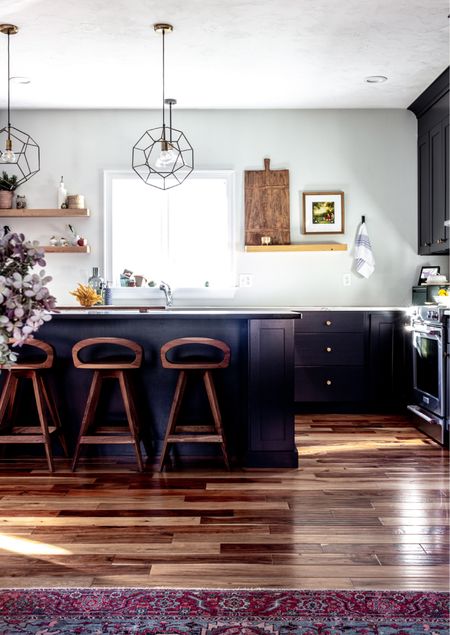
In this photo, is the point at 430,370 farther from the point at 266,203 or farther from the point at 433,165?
the point at 266,203

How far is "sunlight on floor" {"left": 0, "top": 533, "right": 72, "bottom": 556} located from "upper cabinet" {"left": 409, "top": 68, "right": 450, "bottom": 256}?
3771mm

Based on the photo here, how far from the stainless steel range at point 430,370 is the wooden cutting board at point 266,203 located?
1548 millimetres

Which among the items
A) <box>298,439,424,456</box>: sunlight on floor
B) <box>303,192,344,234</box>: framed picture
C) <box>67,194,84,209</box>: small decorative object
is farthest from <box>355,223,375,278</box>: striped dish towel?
<box>67,194,84,209</box>: small decorative object

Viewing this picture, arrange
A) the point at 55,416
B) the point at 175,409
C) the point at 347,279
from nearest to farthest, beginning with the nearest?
the point at 175,409 < the point at 55,416 < the point at 347,279

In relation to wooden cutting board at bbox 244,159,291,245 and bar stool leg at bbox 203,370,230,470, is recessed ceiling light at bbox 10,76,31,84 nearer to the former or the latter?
wooden cutting board at bbox 244,159,291,245

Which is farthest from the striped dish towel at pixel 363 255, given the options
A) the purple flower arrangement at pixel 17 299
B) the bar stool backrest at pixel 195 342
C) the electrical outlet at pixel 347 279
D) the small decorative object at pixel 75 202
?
the purple flower arrangement at pixel 17 299

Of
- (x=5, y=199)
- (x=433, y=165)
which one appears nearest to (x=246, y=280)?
(x=433, y=165)

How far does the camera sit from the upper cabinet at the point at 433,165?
16.2 feet

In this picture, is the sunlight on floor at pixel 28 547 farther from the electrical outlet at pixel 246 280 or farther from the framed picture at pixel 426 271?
the framed picture at pixel 426 271

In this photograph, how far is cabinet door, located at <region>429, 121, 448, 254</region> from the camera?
503cm

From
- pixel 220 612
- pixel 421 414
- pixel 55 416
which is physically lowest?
pixel 220 612

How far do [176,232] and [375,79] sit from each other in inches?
82.7

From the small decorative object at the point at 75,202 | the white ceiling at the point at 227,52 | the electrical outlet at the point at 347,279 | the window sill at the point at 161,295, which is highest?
the white ceiling at the point at 227,52

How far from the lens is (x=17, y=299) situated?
4.56 feet
